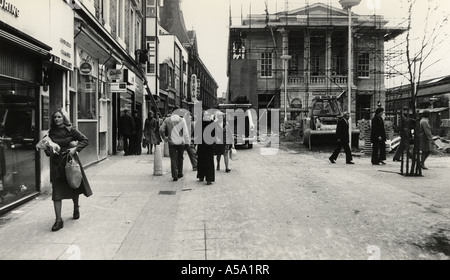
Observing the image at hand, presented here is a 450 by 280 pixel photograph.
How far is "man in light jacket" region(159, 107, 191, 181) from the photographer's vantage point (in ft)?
35.6

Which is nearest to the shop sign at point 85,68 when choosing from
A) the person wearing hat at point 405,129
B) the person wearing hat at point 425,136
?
the person wearing hat at point 405,129

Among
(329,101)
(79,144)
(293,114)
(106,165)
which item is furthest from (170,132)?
(293,114)

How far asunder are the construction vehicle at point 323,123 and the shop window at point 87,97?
1075 cm

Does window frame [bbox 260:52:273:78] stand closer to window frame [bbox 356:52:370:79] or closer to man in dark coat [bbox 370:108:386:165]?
window frame [bbox 356:52:370:79]

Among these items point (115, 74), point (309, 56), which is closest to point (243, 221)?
point (115, 74)

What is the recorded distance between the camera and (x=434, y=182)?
10.5 meters

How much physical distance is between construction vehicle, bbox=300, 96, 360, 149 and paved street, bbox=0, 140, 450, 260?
10.2 meters

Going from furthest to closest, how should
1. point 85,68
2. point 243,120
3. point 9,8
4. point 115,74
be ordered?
point 243,120
point 115,74
point 85,68
point 9,8

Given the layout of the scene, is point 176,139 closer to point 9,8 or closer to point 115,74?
point 9,8

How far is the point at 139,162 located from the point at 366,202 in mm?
8865

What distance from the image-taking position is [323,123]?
22.8 meters

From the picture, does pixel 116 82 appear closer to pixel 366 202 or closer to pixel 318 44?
pixel 366 202

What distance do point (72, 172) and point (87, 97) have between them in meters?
8.02

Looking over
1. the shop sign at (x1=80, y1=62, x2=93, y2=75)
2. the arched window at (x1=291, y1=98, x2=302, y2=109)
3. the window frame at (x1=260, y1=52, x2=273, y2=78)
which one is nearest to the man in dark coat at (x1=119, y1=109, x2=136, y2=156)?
the shop sign at (x1=80, y1=62, x2=93, y2=75)
